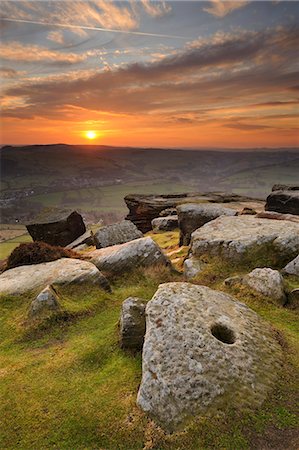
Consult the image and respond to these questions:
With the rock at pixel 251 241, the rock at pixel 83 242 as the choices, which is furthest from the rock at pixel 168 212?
the rock at pixel 251 241

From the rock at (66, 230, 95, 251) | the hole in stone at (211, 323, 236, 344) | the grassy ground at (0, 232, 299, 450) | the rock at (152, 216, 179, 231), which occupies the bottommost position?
the rock at (66, 230, 95, 251)

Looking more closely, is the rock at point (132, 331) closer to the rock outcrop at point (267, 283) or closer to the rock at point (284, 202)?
the rock outcrop at point (267, 283)

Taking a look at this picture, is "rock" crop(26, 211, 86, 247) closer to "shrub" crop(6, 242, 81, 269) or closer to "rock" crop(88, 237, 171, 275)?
"shrub" crop(6, 242, 81, 269)

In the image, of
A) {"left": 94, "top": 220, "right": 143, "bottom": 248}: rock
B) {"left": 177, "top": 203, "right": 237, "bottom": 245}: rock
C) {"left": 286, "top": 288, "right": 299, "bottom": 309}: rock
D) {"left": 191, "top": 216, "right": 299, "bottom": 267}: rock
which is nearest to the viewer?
{"left": 286, "top": 288, "right": 299, "bottom": 309}: rock

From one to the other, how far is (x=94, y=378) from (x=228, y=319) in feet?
15.6

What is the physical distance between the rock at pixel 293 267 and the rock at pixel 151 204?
25669 mm

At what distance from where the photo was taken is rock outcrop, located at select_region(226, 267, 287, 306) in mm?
14094

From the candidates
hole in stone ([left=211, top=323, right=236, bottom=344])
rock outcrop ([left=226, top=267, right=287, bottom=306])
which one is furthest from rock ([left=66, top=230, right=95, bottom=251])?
hole in stone ([left=211, top=323, right=236, bottom=344])

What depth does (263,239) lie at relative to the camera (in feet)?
58.3

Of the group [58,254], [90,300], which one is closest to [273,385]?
[90,300]

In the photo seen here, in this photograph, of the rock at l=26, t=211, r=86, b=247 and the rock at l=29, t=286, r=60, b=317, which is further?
the rock at l=26, t=211, r=86, b=247

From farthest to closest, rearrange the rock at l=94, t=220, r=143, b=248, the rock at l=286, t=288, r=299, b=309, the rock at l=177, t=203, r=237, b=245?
the rock at l=177, t=203, r=237, b=245 < the rock at l=94, t=220, r=143, b=248 < the rock at l=286, t=288, r=299, b=309

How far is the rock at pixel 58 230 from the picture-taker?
34594 millimetres

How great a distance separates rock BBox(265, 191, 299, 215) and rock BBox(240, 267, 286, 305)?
17913mm
